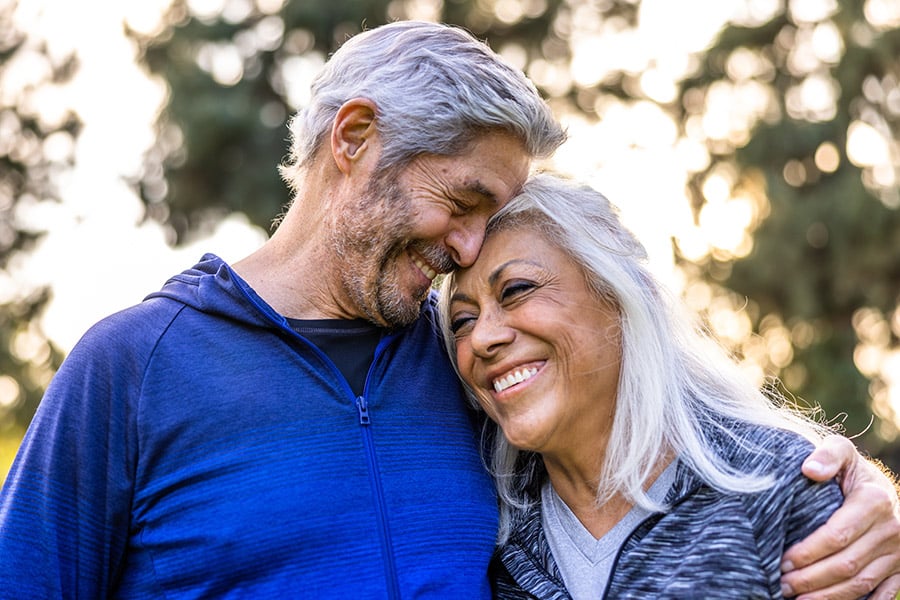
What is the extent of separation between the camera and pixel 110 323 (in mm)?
2664

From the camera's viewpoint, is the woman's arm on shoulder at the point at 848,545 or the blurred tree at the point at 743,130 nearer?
the woman's arm on shoulder at the point at 848,545

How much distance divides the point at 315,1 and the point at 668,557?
11.5m

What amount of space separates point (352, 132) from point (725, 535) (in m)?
1.49

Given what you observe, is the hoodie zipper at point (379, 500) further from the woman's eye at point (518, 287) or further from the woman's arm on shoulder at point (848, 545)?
the woman's arm on shoulder at point (848, 545)

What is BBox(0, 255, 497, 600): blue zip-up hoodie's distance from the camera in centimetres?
249

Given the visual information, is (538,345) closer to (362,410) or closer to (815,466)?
(362,410)

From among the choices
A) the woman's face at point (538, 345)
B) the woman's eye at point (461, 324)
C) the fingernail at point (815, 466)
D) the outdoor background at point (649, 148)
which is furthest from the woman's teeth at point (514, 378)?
the outdoor background at point (649, 148)

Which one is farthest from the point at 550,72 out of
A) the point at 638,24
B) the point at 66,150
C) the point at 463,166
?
the point at 463,166

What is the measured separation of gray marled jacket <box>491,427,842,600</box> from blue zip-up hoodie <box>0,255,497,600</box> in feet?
1.42

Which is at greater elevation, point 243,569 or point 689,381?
point 243,569

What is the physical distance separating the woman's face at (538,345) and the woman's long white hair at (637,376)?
1.7 inches

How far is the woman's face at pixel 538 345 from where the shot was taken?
2863 mm

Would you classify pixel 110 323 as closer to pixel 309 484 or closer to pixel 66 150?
pixel 309 484

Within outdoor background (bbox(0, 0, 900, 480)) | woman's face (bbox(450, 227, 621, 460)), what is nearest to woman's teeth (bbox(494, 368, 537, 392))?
woman's face (bbox(450, 227, 621, 460))
